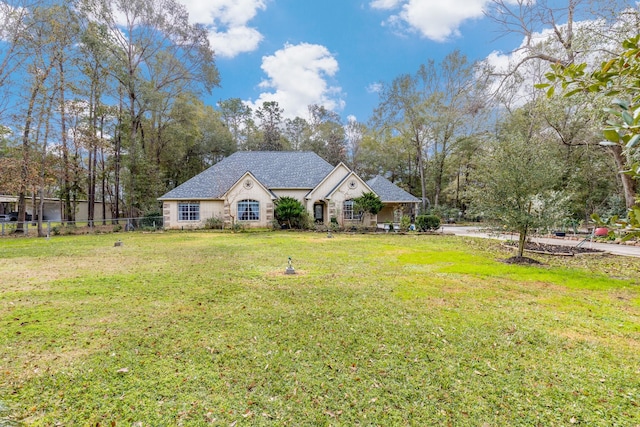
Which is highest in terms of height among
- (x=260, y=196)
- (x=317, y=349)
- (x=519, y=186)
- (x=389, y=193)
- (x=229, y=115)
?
(x=229, y=115)

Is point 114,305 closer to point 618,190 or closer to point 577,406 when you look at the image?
point 577,406

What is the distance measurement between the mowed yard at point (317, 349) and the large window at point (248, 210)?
1519 centimetres

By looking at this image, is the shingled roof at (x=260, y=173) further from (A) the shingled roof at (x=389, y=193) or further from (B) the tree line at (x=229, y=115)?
(B) the tree line at (x=229, y=115)

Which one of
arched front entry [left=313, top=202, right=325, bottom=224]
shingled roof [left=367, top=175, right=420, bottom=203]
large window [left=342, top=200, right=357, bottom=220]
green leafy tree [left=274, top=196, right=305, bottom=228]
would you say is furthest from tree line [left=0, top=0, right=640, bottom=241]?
→ green leafy tree [left=274, top=196, right=305, bottom=228]

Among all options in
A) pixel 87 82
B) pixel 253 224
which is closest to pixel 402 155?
pixel 253 224

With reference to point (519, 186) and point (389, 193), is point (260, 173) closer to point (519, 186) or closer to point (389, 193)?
point (389, 193)

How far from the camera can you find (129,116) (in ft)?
89.0

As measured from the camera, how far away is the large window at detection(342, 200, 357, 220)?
78.5 feet

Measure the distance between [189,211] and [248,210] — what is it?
16.0 ft

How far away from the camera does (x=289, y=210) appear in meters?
23.1

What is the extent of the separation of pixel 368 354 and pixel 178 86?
102ft

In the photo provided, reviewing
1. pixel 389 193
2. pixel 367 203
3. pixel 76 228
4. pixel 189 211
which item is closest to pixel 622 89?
pixel 367 203

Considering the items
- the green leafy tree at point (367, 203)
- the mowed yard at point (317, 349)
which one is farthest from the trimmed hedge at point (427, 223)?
the mowed yard at point (317, 349)

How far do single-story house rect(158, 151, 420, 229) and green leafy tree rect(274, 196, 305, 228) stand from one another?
30.2 inches
